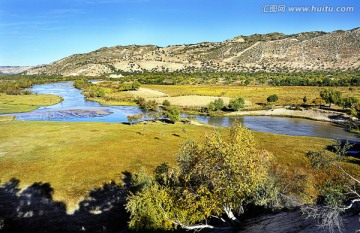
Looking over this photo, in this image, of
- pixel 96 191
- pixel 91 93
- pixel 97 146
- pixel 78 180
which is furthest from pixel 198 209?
pixel 91 93

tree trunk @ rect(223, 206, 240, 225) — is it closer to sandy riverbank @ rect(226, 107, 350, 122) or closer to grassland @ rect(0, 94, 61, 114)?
sandy riverbank @ rect(226, 107, 350, 122)

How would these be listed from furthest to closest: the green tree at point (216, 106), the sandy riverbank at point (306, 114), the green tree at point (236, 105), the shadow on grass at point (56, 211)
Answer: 1. the green tree at point (216, 106)
2. the green tree at point (236, 105)
3. the sandy riverbank at point (306, 114)
4. the shadow on grass at point (56, 211)

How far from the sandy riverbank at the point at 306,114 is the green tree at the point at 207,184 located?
102262mm

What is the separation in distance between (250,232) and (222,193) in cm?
452

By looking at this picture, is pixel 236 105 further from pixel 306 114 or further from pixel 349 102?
pixel 349 102

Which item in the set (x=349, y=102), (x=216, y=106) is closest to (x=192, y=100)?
(x=216, y=106)

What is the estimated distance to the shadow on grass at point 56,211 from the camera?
123ft

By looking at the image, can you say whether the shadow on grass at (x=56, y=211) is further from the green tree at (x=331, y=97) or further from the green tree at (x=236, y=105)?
the green tree at (x=331, y=97)

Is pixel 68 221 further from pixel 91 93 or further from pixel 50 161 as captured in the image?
pixel 91 93

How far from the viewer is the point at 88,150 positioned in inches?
2768

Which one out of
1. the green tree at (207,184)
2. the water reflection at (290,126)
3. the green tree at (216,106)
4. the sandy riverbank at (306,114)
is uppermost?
the green tree at (207,184)

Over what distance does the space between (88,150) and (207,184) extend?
4894 centimetres

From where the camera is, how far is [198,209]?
29.4 meters

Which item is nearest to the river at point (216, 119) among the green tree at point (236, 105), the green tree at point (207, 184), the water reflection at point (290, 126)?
the water reflection at point (290, 126)
